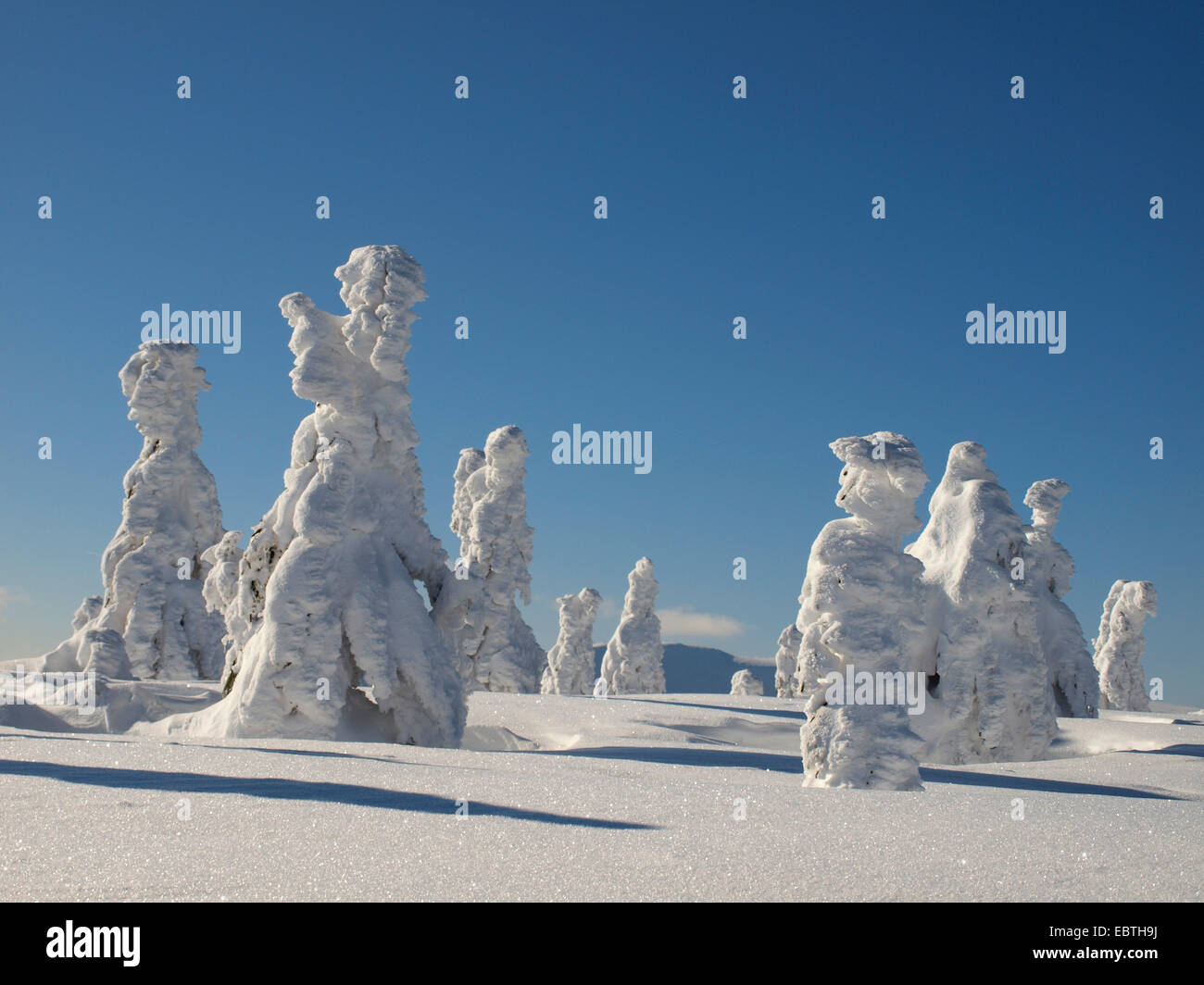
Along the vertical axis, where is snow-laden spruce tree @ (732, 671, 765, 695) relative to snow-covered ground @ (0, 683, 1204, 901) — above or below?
below

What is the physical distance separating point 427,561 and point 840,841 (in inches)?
350

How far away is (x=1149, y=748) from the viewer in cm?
1608

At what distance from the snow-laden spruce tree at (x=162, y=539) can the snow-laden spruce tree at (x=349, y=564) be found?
10435 mm

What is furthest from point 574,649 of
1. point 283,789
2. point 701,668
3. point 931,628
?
point 701,668

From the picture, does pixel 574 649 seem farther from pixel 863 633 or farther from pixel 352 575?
pixel 863 633

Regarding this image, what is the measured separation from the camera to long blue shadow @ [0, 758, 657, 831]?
6.39 meters

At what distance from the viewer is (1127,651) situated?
112 ft

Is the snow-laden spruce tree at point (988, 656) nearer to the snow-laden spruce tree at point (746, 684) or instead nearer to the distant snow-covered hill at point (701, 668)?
the snow-laden spruce tree at point (746, 684)

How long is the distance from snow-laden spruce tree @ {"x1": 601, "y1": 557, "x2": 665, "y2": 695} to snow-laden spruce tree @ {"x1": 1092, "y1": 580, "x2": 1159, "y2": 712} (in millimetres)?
16222

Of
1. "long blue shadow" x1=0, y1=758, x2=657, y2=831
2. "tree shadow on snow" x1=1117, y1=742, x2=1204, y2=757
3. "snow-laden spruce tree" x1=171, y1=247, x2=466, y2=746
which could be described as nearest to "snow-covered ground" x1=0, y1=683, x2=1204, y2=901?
"long blue shadow" x1=0, y1=758, x2=657, y2=831

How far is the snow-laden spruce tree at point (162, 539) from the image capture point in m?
22.8

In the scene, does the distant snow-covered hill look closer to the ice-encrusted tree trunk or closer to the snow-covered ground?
the ice-encrusted tree trunk
